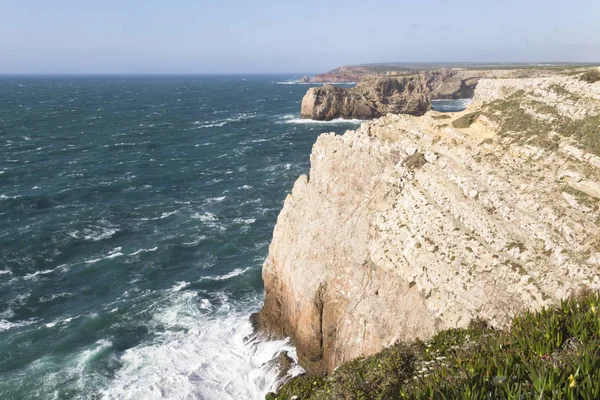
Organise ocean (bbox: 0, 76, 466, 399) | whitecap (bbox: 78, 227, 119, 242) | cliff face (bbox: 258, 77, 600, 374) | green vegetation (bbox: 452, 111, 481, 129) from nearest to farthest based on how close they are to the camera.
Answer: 1. cliff face (bbox: 258, 77, 600, 374)
2. green vegetation (bbox: 452, 111, 481, 129)
3. ocean (bbox: 0, 76, 466, 399)
4. whitecap (bbox: 78, 227, 119, 242)

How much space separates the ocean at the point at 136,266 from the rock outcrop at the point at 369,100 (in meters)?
38.8

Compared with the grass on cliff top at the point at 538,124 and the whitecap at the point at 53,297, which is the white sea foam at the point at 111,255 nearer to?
the whitecap at the point at 53,297

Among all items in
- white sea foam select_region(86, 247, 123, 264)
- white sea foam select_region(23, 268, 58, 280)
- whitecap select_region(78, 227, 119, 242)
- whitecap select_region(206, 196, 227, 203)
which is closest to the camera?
white sea foam select_region(23, 268, 58, 280)

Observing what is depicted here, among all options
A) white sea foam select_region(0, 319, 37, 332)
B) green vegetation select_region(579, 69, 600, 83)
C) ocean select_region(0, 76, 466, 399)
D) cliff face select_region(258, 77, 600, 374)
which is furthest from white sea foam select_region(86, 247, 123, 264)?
green vegetation select_region(579, 69, 600, 83)

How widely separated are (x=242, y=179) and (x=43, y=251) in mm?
29764

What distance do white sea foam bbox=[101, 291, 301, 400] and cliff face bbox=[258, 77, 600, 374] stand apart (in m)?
2.18

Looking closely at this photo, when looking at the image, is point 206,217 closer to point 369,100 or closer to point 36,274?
point 36,274

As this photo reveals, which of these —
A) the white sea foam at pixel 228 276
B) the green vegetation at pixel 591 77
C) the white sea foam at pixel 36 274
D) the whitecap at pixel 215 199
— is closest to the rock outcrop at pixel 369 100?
the whitecap at pixel 215 199

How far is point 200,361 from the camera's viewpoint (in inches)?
1079

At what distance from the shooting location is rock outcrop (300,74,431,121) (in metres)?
121

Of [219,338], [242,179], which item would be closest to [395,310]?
[219,338]

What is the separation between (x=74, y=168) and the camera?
68.6 m

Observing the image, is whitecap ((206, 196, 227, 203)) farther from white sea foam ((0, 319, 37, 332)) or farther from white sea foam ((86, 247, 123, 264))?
white sea foam ((0, 319, 37, 332))

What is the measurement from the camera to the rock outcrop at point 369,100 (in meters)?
121
